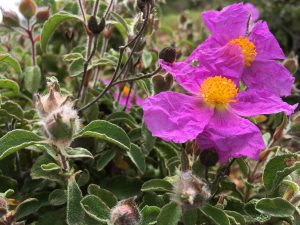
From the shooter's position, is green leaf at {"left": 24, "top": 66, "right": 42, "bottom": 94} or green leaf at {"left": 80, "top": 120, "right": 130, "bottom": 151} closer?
green leaf at {"left": 80, "top": 120, "right": 130, "bottom": 151}

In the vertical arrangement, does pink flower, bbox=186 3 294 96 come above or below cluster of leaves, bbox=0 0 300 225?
above

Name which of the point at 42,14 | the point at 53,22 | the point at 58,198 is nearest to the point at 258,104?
the point at 58,198

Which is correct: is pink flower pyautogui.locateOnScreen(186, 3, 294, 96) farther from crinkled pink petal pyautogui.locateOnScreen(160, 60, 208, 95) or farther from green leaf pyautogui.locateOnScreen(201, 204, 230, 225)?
green leaf pyautogui.locateOnScreen(201, 204, 230, 225)

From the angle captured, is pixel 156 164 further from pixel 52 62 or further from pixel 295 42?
pixel 295 42

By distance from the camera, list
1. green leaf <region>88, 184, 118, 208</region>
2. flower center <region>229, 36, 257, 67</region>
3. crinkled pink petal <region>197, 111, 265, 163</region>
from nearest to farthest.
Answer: crinkled pink petal <region>197, 111, 265, 163</region>, green leaf <region>88, 184, 118, 208</region>, flower center <region>229, 36, 257, 67</region>

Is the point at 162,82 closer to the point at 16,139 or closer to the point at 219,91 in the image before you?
the point at 219,91

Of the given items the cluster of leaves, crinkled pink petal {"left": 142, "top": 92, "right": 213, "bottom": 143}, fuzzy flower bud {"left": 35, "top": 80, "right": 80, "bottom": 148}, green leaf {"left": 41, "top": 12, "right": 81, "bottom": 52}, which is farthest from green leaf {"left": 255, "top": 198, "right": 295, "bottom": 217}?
green leaf {"left": 41, "top": 12, "right": 81, "bottom": 52}
